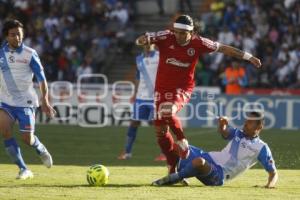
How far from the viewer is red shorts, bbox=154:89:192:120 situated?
40.7 ft

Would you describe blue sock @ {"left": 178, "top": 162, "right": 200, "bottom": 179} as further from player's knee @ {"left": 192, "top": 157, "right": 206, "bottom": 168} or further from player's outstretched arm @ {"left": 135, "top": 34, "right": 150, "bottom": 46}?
player's outstretched arm @ {"left": 135, "top": 34, "right": 150, "bottom": 46}

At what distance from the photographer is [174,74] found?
41.1ft

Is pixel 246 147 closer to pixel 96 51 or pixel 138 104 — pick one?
pixel 138 104

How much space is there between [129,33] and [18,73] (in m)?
18.9

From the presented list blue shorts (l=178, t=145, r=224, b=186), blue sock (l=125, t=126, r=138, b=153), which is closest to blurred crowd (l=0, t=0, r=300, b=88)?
blue sock (l=125, t=126, r=138, b=153)

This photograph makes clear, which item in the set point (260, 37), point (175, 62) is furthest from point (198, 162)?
point (260, 37)

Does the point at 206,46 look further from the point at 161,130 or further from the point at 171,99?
the point at 161,130

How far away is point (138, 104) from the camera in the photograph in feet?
57.2

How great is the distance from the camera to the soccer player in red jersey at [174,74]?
1234 centimetres

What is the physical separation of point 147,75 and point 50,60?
14119mm

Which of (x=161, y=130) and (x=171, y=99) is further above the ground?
(x=171, y=99)

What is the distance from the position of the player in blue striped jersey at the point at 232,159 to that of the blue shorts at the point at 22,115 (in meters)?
2.22

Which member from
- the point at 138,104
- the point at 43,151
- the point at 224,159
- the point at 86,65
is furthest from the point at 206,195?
the point at 86,65

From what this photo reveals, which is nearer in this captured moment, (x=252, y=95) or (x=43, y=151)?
(x=43, y=151)
